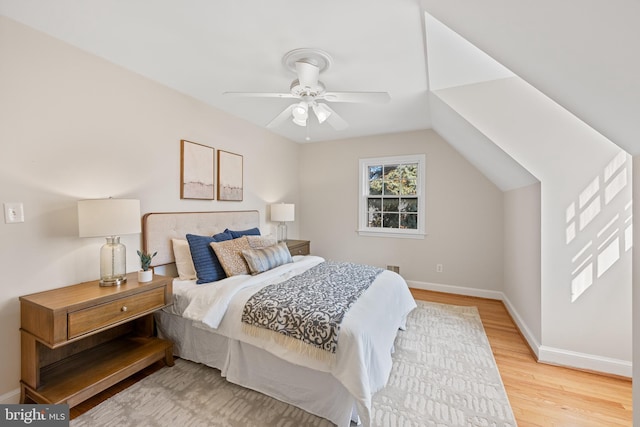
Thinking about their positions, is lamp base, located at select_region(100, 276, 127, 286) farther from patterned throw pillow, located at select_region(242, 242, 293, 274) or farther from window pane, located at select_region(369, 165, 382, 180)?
window pane, located at select_region(369, 165, 382, 180)

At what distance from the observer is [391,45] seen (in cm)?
192

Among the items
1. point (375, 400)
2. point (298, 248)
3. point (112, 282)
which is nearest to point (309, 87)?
point (112, 282)

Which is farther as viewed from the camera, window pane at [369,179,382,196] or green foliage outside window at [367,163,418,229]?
window pane at [369,179,382,196]

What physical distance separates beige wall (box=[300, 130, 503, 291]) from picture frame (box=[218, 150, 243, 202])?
63.3 inches

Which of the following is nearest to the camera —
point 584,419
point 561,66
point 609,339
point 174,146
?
point 561,66

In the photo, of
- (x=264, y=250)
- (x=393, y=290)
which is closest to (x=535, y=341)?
(x=393, y=290)

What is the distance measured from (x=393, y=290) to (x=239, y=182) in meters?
2.37

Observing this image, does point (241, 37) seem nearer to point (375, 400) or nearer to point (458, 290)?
point (375, 400)

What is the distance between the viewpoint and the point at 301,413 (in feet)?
5.55

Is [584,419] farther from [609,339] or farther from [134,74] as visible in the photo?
[134,74]

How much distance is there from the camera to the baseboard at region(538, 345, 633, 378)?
202 centimetres

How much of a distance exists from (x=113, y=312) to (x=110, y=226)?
1.93 feet

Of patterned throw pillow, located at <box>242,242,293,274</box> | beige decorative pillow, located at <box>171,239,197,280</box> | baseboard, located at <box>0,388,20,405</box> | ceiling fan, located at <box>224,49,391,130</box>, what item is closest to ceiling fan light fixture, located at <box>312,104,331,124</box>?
ceiling fan, located at <box>224,49,391,130</box>

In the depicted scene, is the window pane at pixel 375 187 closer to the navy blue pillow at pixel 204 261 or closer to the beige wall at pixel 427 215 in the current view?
the beige wall at pixel 427 215
